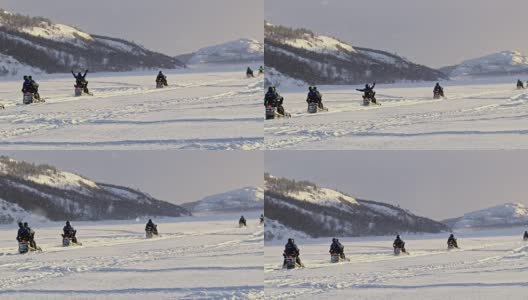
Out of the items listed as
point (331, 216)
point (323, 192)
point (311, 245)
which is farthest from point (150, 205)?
point (331, 216)

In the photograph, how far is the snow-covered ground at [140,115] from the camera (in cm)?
1850

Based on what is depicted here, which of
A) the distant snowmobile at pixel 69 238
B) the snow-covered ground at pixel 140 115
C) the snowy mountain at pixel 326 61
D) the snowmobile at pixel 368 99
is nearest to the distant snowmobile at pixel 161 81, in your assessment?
the snow-covered ground at pixel 140 115

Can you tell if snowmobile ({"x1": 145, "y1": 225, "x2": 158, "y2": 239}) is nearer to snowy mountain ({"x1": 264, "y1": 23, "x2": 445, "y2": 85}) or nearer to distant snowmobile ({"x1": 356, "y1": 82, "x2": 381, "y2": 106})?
snowy mountain ({"x1": 264, "y1": 23, "x2": 445, "y2": 85})

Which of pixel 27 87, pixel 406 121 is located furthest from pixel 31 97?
pixel 406 121

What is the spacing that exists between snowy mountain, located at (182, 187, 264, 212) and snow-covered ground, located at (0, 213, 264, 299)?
0.32m

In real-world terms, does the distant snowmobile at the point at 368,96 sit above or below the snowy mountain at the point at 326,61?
below

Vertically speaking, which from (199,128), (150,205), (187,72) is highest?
(187,72)

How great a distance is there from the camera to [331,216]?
1150 inches

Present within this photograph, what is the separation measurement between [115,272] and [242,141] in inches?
142

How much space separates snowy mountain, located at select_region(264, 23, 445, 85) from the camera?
62.6 feet

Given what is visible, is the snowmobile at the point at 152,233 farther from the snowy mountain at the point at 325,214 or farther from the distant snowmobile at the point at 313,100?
the distant snowmobile at the point at 313,100

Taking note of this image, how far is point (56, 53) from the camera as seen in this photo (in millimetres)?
30281

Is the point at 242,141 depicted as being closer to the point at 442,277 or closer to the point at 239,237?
the point at 239,237

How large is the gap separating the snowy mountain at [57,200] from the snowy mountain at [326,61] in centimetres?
386
